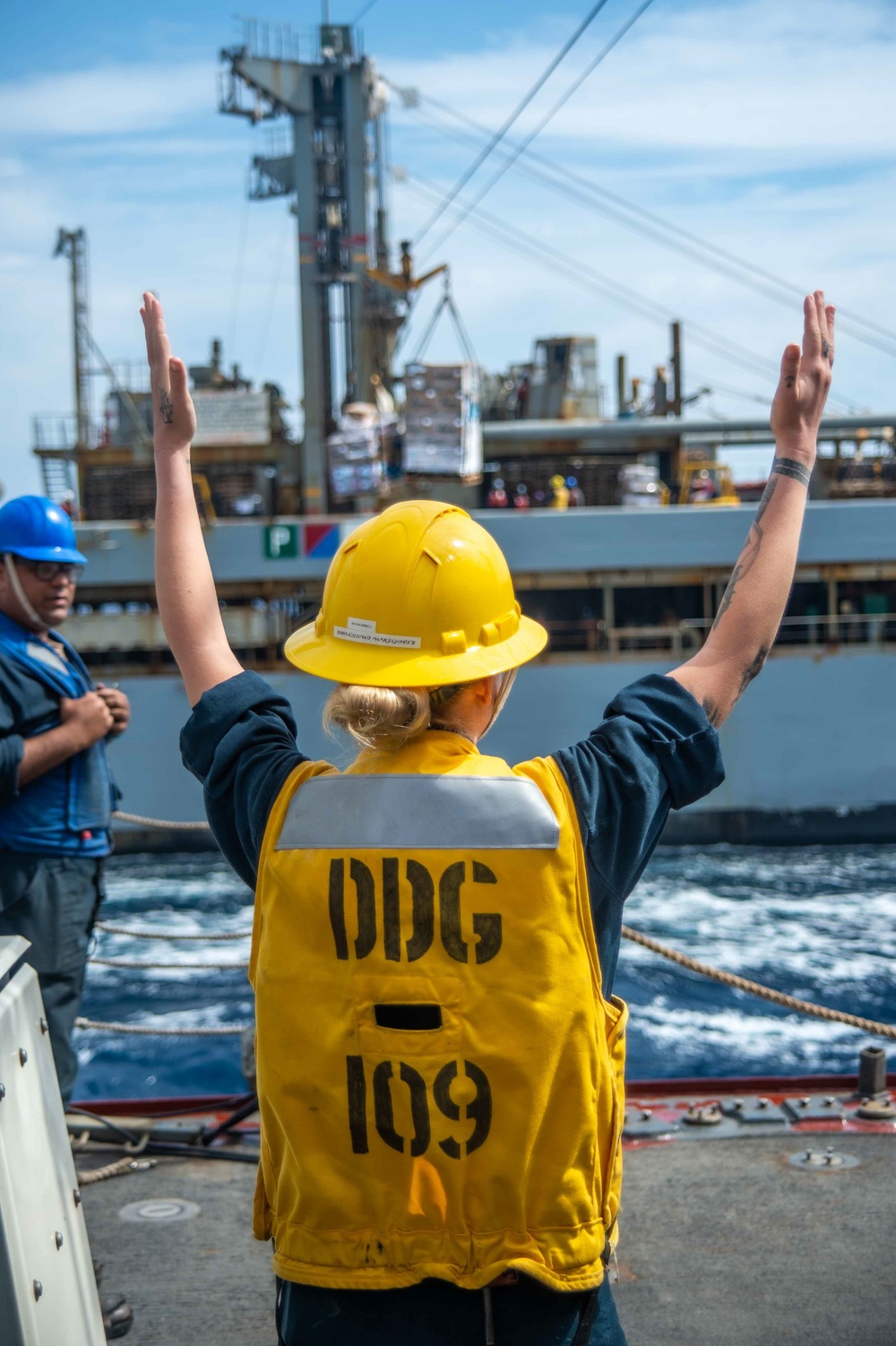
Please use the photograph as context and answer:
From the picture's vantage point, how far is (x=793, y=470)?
4.87 ft

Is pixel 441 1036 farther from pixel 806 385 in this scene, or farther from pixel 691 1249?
pixel 691 1249

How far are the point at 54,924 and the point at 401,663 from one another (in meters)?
1.72

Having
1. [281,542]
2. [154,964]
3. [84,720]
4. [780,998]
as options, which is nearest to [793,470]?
[84,720]

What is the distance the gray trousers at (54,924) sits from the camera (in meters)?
2.62

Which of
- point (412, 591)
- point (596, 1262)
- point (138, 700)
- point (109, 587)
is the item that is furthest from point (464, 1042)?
point (109, 587)

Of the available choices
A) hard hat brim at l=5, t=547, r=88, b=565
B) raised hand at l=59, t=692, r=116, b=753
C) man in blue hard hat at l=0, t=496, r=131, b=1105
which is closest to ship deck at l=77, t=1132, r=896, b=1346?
man in blue hard hat at l=0, t=496, r=131, b=1105

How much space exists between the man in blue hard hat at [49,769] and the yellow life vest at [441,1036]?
63.3 inches

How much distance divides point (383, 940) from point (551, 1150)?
0.27 meters

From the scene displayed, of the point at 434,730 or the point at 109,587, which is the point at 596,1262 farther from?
the point at 109,587

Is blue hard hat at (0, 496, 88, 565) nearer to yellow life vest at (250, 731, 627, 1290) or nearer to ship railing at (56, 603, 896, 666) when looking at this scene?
yellow life vest at (250, 731, 627, 1290)

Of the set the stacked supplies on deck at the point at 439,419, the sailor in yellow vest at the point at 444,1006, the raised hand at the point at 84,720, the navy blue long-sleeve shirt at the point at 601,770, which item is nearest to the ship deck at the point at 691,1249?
the raised hand at the point at 84,720

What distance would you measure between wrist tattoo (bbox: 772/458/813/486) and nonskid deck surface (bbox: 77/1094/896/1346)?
66.6 inches

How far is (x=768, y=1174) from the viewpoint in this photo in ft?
9.67

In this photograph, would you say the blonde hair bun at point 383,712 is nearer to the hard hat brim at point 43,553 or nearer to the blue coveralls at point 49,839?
the blue coveralls at point 49,839
